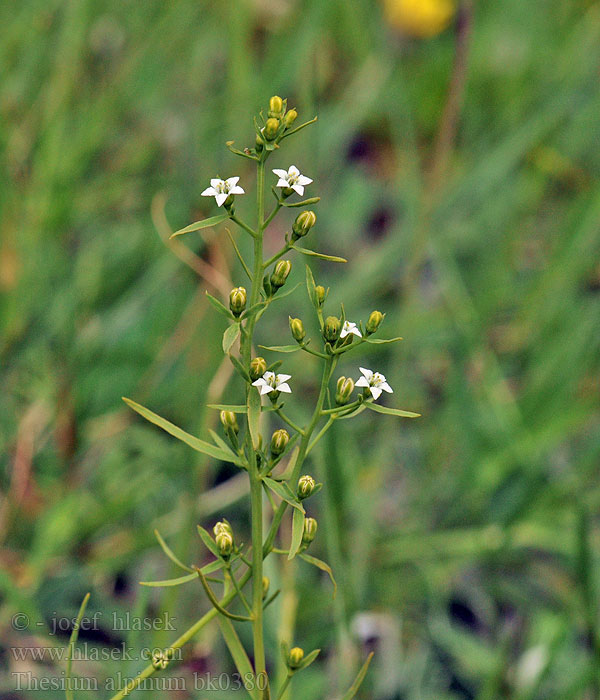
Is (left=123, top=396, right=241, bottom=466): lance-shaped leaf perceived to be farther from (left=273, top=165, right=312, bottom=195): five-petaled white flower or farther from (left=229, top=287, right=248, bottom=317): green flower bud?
(left=273, top=165, right=312, bottom=195): five-petaled white flower

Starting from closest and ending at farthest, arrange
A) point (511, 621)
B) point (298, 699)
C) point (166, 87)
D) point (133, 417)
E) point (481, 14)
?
1. point (298, 699)
2. point (511, 621)
3. point (133, 417)
4. point (166, 87)
5. point (481, 14)

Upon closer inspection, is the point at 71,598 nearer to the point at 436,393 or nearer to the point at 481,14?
the point at 436,393

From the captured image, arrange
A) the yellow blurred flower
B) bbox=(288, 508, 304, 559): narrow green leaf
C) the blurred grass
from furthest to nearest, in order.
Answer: the yellow blurred flower, the blurred grass, bbox=(288, 508, 304, 559): narrow green leaf

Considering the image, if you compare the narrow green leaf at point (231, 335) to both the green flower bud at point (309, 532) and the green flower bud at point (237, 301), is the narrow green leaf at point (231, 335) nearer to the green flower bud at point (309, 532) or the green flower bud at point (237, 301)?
the green flower bud at point (237, 301)

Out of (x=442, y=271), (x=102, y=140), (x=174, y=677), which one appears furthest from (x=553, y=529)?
(x=102, y=140)

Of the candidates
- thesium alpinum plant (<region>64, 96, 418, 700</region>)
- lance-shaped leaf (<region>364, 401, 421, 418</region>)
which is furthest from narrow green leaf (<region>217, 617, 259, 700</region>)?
lance-shaped leaf (<region>364, 401, 421, 418</region>)

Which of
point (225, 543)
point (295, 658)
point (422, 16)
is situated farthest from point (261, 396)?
point (422, 16)
